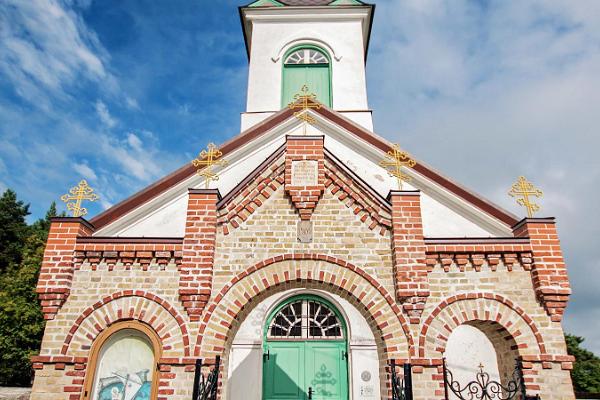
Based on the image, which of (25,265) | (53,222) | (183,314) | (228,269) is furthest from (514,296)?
(25,265)

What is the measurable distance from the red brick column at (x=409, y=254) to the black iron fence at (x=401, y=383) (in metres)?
0.89

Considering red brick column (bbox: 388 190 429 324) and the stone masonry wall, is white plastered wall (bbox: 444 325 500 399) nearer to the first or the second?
the stone masonry wall

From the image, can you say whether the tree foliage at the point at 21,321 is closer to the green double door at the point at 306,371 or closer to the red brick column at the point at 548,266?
the green double door at the point at 306,371

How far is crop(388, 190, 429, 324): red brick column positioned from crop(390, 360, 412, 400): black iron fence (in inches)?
34.9

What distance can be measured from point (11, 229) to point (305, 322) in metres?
30.9

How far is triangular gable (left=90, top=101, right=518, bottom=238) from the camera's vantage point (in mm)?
9527

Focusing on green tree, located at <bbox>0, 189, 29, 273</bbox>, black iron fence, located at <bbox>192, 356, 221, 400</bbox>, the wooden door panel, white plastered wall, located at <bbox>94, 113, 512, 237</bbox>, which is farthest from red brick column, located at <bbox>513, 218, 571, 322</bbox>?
green tree, located at <bbox>0, 189, 29, 273</bbox>

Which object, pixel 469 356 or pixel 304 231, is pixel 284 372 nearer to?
pixel 304 231

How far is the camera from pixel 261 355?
920 centimetres

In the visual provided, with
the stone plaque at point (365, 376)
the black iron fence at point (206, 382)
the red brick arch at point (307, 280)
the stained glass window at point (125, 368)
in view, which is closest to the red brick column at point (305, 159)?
the red brick arch at point (307, 280)

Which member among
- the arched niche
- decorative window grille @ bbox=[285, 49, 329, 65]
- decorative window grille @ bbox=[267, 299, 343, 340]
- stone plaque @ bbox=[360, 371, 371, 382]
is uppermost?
decorative window grille @ bbox=[285, 49, 329, 65]

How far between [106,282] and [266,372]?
380 cm

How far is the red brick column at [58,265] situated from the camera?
7152mm

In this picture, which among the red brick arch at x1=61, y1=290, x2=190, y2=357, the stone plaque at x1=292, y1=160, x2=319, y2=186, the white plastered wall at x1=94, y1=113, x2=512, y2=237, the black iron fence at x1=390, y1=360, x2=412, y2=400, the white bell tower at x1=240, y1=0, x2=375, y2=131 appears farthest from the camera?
the white bell tower at x1=240, y1=0, x2=375, y2=131
